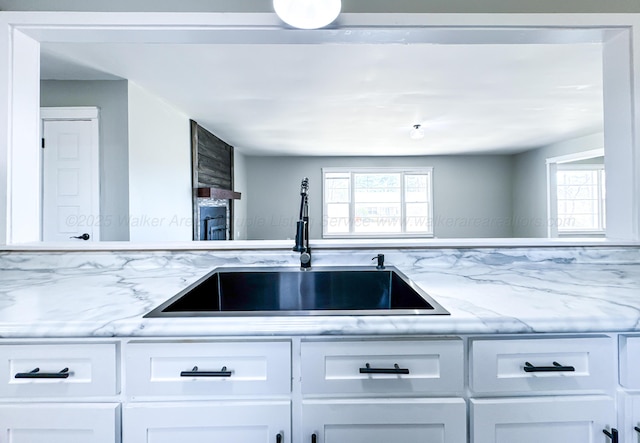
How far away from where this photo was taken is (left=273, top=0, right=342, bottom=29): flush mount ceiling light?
131cm

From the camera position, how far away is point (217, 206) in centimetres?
499

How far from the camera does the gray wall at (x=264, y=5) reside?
145 cm

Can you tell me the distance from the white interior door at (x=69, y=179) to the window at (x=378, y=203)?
4872 mm

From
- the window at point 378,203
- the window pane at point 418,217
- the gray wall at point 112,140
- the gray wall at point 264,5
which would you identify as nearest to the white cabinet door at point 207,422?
the gray wall at point 264,5

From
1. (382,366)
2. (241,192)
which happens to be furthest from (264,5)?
(241,192)

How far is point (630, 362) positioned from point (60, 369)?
1.45m

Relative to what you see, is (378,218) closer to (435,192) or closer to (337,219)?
(337,219)

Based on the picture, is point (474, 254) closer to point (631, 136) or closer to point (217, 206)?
point (631, 136)

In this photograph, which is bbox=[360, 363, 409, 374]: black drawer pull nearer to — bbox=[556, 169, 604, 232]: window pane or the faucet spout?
the faucet spout

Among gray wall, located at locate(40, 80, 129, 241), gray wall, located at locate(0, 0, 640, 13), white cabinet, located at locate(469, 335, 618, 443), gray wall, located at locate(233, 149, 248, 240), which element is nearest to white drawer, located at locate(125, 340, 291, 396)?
white cabinet, located at locate(469, 335, 618, 443)

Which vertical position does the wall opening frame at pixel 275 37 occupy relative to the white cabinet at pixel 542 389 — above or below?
above

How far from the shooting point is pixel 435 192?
7.35 meters

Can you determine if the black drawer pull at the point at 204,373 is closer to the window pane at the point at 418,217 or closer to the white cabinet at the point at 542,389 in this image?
the white cabinet at the point at 542,389

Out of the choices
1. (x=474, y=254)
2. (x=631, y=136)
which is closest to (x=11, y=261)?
(x=474, y=254)
